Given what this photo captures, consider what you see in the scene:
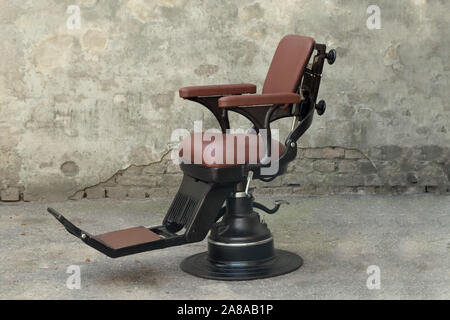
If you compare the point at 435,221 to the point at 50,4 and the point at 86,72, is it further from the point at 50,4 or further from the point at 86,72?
the point at 50,4

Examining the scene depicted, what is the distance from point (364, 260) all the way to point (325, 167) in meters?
1.69

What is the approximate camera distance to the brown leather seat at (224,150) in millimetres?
3615

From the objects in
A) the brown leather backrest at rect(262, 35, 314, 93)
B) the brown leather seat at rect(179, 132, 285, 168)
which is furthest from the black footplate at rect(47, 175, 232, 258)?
the brown leather backrest at rect(262, 35, 314, 93)

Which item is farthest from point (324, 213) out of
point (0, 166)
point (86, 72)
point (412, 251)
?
point (0, 166)

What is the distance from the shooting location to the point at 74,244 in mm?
4453

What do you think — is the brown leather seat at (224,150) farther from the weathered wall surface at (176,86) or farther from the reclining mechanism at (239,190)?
the weathered wall surface at (176,86)

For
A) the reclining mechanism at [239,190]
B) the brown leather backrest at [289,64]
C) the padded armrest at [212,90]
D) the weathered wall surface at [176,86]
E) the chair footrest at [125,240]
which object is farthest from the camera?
the weathered wall surface at [176,86]

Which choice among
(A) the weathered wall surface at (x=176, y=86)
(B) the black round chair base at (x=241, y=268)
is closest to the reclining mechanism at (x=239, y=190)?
(B) the black round chair base at (x=241, y=268)

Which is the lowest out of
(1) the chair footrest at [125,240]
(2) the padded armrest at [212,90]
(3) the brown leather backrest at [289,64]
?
(1) the chair footrest at [125,240]

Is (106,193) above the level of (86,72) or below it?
below

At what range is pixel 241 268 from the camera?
376cm

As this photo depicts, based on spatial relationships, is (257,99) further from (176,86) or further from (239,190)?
(176,86)

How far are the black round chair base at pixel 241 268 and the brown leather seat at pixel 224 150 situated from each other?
1.69 feet

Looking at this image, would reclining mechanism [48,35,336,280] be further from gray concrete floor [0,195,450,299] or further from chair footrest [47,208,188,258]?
gray concrete floor [0,195,450,299]
